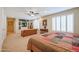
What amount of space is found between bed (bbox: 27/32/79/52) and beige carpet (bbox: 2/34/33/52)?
0.09 meters

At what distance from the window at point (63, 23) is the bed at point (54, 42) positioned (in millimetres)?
89

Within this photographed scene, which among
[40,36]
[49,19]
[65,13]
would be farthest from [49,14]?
[40,36]

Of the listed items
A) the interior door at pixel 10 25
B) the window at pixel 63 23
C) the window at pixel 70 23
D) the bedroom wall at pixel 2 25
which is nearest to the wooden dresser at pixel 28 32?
the interior door at pixel 10 25

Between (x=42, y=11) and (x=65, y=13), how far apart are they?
40cm

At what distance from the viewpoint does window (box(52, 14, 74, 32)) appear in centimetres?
178

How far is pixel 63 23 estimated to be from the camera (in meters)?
1.87

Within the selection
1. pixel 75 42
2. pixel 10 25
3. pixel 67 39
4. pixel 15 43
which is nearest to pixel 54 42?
pixel 67 39

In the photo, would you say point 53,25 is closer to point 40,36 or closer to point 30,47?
point 40,36

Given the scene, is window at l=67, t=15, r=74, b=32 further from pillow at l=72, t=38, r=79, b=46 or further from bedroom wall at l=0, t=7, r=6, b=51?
bedroom wall at l=0, t=7, r=6, b=51

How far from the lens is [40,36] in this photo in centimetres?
189

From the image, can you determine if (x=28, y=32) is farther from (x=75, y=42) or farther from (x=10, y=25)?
(x=75, y=42)

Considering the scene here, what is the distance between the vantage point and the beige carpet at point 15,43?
1746 mm

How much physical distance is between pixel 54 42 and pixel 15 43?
672mm

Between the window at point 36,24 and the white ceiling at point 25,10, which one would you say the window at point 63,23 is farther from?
the window at point 36,24
